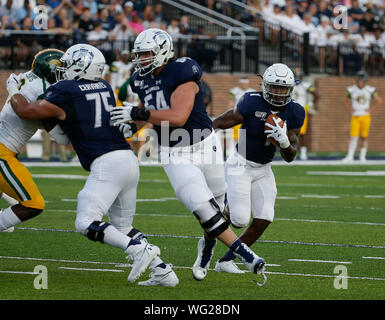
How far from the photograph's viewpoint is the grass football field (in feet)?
21.3

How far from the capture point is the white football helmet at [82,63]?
6.84 meters

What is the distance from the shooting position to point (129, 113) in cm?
655

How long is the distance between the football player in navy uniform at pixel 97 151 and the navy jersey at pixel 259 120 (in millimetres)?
1207

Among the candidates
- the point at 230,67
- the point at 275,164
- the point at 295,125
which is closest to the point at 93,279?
the point at 295,125

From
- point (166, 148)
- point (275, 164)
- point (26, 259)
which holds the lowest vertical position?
point (275, 164)

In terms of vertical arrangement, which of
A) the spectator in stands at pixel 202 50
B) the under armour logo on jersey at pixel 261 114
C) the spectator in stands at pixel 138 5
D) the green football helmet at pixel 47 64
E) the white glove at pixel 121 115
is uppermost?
the spectator in stands at pixel 138 5

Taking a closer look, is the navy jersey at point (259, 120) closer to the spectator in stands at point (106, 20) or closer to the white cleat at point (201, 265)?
the white cleat at point (201, 265)

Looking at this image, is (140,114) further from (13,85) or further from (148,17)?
(148,17)

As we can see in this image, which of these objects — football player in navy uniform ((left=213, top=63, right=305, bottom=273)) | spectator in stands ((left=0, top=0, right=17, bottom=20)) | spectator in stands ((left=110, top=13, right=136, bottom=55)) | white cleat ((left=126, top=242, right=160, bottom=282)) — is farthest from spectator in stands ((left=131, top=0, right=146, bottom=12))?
white cleat ((left=126, top=242, right=160, bottom=282))

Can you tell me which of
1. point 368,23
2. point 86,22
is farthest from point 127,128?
point 368,23

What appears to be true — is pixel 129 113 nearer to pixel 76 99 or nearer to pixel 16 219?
pixel 76 99

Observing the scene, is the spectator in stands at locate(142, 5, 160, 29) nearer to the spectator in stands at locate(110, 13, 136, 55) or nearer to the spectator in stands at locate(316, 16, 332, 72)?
the spectator in stands at locate(110, 13, 136, 55)

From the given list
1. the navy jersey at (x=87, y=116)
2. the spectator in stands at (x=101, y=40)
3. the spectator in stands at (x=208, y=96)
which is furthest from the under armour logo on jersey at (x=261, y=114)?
the spectator in stands at (x=101, y=40)
